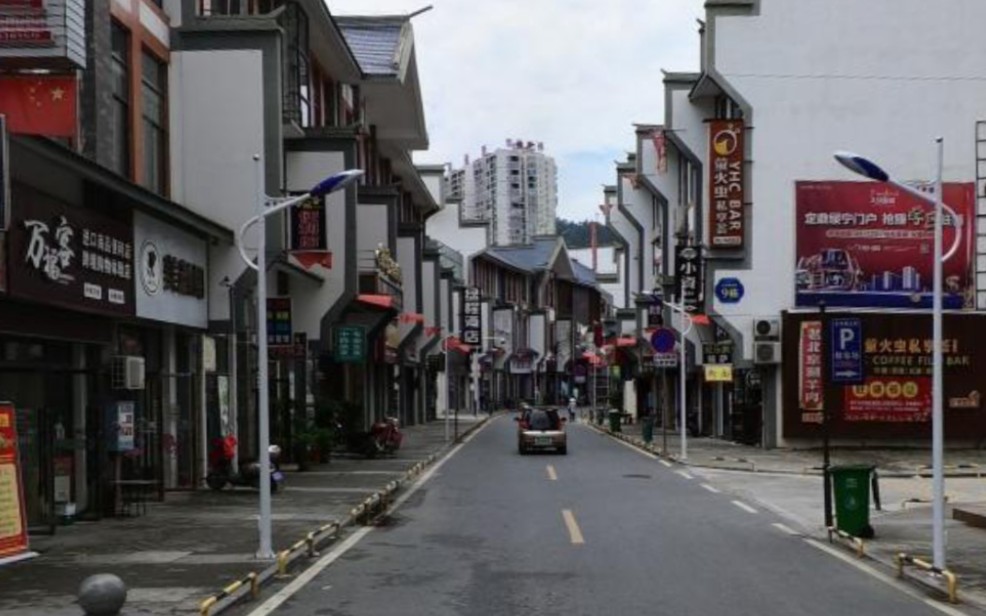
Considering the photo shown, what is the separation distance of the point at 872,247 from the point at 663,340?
7789mm

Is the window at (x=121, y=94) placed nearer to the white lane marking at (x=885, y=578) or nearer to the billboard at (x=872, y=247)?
the white lane marking at (x=885, y=578)

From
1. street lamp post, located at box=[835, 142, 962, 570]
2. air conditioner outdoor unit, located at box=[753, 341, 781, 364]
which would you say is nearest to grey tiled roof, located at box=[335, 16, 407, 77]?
air conditioner outdoor unit, located at box=[753, 341, 781, 364]

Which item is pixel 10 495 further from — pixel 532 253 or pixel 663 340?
pixel 532 253

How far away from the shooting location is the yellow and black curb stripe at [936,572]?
11.1 m

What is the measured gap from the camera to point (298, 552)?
1408 cm

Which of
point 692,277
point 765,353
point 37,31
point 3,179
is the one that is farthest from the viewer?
point 692,277

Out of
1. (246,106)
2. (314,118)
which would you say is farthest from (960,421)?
(246,106)

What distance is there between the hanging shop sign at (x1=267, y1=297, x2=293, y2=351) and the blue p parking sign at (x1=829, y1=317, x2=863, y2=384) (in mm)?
12798

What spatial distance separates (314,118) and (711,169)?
13.0m

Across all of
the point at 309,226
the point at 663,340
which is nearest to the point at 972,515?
the point at 309,226

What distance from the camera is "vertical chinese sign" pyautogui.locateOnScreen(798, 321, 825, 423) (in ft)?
116

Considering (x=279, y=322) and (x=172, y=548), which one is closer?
(x=172, y=548)

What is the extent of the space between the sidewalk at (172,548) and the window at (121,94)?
613cm

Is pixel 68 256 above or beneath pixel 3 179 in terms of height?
beneath
